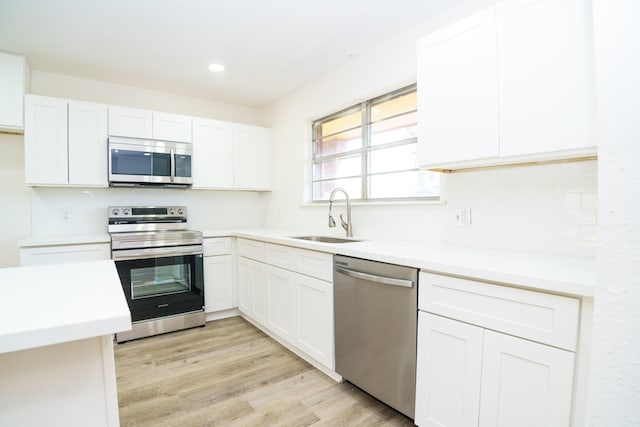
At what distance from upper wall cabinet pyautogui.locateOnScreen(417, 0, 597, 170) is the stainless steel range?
2438mm

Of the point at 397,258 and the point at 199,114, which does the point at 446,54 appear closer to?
the point at 397,258

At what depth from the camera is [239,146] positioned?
3.75 metres

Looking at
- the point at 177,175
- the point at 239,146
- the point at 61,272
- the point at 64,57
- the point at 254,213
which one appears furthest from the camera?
the point at 254,213

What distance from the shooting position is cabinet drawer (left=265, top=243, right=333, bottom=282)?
211cm

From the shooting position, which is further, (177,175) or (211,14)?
(177,175)

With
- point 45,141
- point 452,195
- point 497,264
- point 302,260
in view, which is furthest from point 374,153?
point 45,141

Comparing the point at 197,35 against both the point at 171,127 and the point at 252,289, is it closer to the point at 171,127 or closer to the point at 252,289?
the point at 171,127

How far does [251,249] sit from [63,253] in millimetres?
1528

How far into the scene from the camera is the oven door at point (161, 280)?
9.18ft

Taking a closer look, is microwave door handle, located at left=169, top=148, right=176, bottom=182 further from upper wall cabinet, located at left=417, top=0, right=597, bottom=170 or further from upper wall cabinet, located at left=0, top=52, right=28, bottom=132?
upper wall cabinet, located at left=417, top=0, right=597, bottom=170

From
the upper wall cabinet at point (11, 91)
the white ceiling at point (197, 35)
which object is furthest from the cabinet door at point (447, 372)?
the upper wall cabinet at point (11, 91)

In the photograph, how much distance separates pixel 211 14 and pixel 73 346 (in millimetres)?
2169

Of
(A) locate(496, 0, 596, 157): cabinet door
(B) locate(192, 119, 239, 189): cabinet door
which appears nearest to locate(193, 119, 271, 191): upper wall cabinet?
(B) locate(192, 119, 239, 189): cabinet door

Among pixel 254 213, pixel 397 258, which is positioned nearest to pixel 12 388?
pixel 397 258
